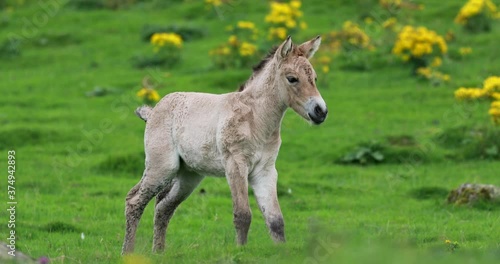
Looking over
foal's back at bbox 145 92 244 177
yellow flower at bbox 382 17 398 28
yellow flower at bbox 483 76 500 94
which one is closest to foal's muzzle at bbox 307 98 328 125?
foal's back at bbox 145 92 244 177

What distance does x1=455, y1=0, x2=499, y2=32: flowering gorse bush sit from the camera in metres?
29.5

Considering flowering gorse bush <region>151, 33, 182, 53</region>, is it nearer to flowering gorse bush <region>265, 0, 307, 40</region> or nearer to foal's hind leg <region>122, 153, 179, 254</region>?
A: flowering gorse bush <region>265, 0, 307, 40</region>

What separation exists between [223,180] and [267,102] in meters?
7.44

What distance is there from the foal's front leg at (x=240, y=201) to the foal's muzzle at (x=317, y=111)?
3.11ft

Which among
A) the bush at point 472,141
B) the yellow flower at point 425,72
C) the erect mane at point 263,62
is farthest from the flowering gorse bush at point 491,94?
the erect mane at point 263,62

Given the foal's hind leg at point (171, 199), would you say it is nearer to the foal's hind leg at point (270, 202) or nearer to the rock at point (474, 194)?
the foal's hind leg at point (270, 202)

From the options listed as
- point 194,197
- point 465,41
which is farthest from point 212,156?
point 465,41

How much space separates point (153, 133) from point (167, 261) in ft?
9.76

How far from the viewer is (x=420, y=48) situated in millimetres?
25844

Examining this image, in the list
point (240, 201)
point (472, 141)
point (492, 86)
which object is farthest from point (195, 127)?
point (492, 86)

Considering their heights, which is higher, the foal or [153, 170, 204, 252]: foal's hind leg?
the foal

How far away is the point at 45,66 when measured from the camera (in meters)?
30.5

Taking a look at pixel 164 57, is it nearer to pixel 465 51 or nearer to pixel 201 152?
pixel 465 51

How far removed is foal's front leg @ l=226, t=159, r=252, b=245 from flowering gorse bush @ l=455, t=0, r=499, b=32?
66.2ft
